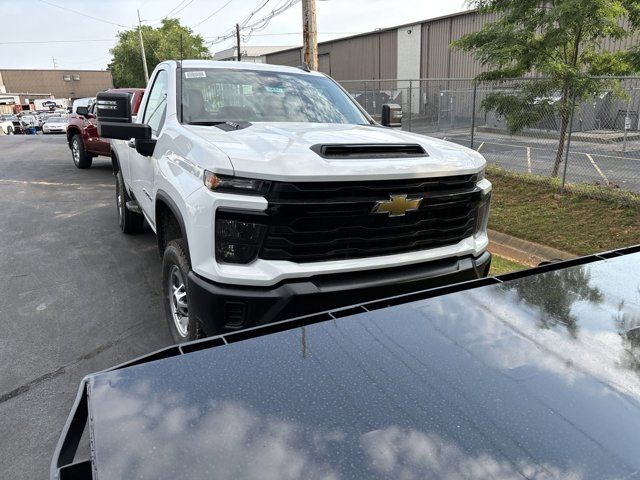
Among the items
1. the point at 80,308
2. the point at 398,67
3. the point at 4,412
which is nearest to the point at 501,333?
the point at 4,412

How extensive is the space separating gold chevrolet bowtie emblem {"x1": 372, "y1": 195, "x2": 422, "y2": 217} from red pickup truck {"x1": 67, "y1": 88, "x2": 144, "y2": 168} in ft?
31.9

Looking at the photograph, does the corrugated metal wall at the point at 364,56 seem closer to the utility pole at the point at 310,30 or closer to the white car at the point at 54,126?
the white car at the point at 54,126

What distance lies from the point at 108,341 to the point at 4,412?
0.95 meters

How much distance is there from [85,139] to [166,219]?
970 centimetres

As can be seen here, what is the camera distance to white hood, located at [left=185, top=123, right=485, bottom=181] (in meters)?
2.70

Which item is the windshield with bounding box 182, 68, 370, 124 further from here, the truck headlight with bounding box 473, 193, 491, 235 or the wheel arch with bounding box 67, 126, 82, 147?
the wheel arch with bounding box 67, 126, 82, 147

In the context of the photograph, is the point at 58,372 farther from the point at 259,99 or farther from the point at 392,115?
the point at 392,115

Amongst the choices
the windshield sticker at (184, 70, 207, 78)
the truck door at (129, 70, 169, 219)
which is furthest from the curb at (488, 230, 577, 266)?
the truck door at (129, 70, 169, 219)

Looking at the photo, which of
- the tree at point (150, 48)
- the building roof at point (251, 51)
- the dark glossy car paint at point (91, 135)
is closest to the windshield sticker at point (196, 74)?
the dark glossy car paint at point (91, 135)

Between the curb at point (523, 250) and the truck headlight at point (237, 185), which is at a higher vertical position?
the truck headlight at point (237, 185)

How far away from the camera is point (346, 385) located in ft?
4.90

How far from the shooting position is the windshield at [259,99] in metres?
4.07

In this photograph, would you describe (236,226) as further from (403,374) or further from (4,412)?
(4,412)

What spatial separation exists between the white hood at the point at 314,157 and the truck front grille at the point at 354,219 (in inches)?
2.3
